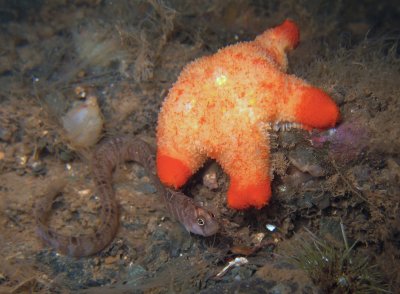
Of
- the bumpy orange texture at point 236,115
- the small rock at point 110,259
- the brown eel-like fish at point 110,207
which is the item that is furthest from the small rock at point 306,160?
the small rock at point 110,259

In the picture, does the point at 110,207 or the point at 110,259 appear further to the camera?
the point at 110,207

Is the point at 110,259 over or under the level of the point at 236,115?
under

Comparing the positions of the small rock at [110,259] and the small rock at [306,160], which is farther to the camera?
the small rock at [110,259]

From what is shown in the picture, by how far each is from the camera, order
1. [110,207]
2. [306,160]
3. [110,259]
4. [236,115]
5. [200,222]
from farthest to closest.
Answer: [110,207] → [110,259] → [200,222] → [306,160] → [236,115]

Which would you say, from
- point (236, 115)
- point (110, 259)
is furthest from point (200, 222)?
point (110, 259)

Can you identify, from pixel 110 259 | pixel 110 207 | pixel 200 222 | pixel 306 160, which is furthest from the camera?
pixel 110 207

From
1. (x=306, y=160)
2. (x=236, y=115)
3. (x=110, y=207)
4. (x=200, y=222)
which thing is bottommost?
(x=110, y=207)

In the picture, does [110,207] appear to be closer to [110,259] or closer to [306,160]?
[110,259]

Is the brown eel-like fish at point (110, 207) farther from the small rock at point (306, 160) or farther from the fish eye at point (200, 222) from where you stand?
the small rock at point (306, 160)

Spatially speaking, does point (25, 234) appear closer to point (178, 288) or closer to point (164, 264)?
point (164, 264)
